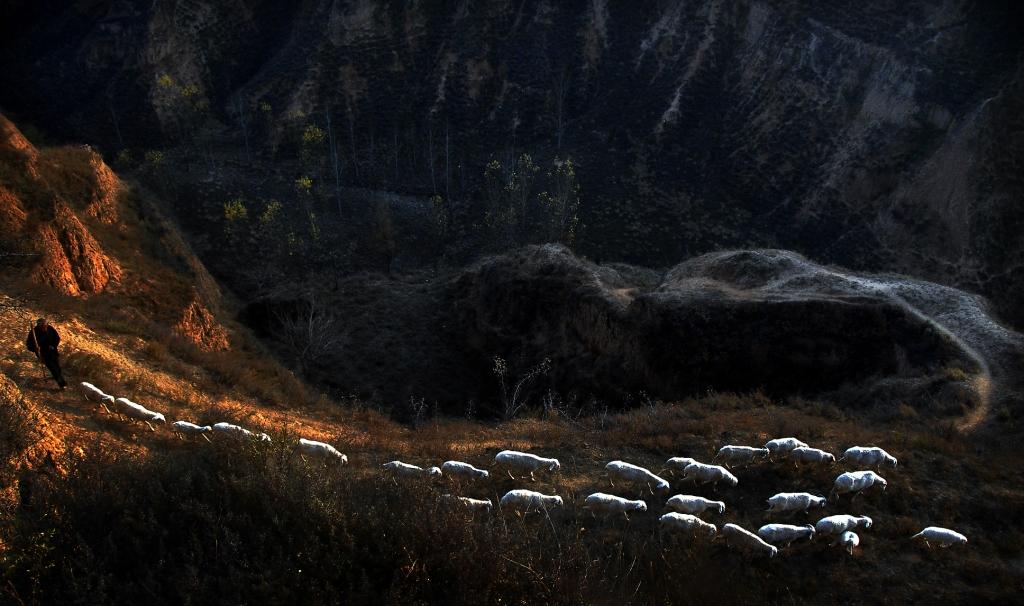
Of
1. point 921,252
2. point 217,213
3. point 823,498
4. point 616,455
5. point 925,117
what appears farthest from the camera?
point 217,213

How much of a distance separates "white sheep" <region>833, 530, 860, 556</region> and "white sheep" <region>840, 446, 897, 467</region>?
9.98 feet

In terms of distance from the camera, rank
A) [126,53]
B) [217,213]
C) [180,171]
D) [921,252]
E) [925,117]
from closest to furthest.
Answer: [921,252] < [925,117] < [217,213] < [180,171] < [126,53]

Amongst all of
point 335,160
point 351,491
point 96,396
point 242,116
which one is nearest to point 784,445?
point 351,491

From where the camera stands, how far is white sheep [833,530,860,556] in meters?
11.2

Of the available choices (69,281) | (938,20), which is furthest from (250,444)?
(938,20)

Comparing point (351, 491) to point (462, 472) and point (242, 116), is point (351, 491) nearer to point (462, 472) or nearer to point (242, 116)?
point (462, 472)

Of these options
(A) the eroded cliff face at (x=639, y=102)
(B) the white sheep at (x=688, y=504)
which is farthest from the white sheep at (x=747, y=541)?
(A) the eroded cliff face at (x=639, y=102)

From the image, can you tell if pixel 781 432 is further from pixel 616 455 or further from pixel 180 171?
pixel 180 171

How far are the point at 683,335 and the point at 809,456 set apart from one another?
13.4 meters

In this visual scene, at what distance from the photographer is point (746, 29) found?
60438mm

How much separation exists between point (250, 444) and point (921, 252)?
47703 mm

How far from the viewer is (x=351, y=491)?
927cm

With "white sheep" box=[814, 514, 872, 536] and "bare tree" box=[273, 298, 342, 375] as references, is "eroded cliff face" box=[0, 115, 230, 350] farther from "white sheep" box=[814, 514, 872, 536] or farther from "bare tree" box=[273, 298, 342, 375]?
"white sheep" box=[814, 514, 872, 536]

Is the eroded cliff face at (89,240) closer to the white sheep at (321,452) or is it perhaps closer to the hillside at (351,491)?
the hillside at (351,491)
